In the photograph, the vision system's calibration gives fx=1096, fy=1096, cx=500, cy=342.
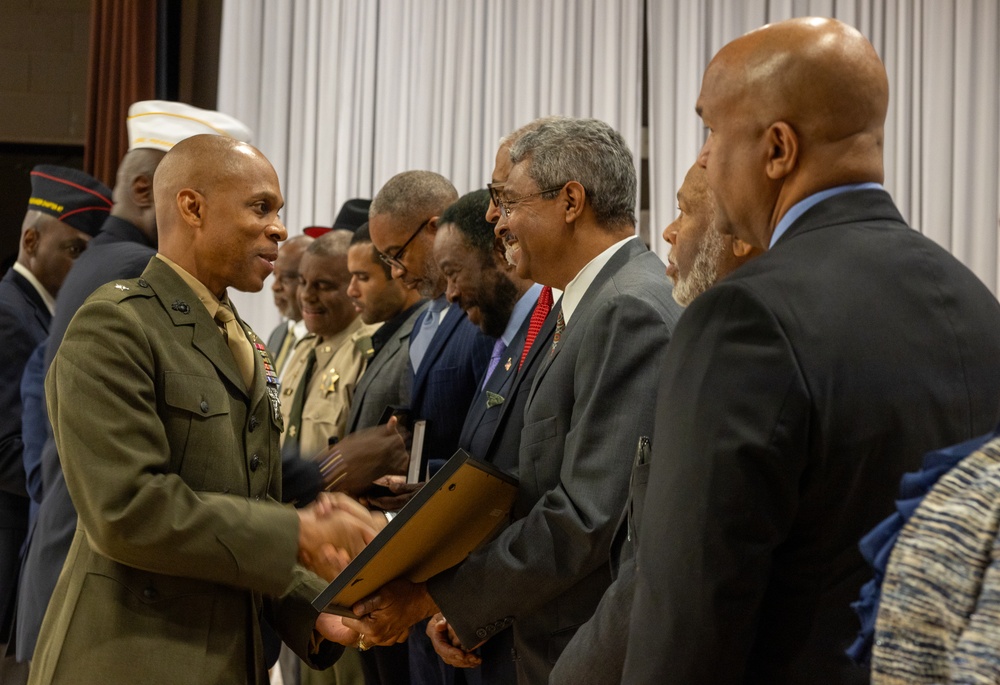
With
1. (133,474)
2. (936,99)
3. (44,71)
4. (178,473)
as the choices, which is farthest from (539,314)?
(44,71)

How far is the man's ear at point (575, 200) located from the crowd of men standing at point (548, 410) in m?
0.01

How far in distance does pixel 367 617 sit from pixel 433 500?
1.34 feet

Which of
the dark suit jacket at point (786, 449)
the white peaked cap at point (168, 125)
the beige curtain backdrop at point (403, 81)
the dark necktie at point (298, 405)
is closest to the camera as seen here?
the dark suit jacket at point (786, 449)

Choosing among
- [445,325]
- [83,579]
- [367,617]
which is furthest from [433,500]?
[445,325]

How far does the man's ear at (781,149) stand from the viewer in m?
1.31

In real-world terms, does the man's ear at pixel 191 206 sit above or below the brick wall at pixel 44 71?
below

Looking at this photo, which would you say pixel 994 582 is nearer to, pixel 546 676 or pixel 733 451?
pixel 733 451

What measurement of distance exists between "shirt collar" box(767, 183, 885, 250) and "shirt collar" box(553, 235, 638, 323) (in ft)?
3.06

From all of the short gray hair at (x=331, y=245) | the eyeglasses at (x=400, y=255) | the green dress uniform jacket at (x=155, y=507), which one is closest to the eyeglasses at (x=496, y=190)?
the green dress uniform jacket at (x=155, y=507)

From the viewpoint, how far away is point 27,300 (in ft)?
12.0

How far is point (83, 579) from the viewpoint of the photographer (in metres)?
1.83

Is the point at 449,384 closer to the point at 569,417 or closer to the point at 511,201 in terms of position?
the point at 511,201

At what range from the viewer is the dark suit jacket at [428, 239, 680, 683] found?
197 centimetres

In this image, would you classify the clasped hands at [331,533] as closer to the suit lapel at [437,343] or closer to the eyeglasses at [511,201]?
the eyeglasses at [511,201]
